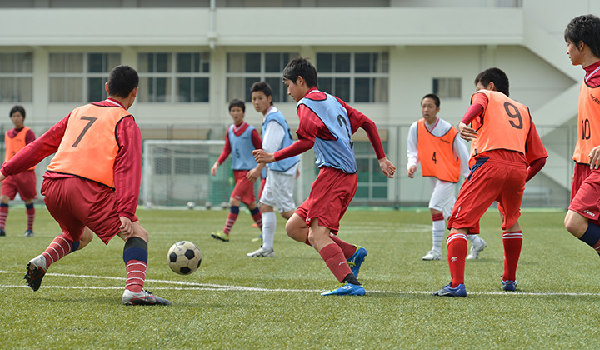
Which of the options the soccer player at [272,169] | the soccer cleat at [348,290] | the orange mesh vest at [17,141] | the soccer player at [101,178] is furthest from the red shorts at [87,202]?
the orange mesh vest at [17,141]

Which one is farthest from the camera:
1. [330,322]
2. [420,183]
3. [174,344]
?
[420,183]

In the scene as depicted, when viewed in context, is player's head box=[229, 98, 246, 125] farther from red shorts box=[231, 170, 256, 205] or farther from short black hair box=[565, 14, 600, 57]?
short black hair box=[565, 14, 600, 57]

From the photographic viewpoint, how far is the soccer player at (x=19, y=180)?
38.0 ft

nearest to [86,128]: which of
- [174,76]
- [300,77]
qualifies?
[300,77]

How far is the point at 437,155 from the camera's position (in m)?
8.71

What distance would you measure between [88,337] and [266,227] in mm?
5233

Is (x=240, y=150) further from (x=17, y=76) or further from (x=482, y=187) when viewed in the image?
(x=17, y=76)

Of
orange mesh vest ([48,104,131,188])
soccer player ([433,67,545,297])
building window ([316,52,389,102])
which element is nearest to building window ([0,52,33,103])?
building window ([316,52,389,102])

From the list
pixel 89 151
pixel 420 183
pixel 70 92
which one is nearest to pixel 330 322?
pixel 89 151

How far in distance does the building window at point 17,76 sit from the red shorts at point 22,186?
20696 millimetres

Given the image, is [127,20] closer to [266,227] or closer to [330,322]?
[266,227]

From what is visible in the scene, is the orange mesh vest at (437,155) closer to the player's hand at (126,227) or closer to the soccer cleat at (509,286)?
the soccer cleat at (509,286)

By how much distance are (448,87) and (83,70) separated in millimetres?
15961

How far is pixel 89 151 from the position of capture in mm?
4668
